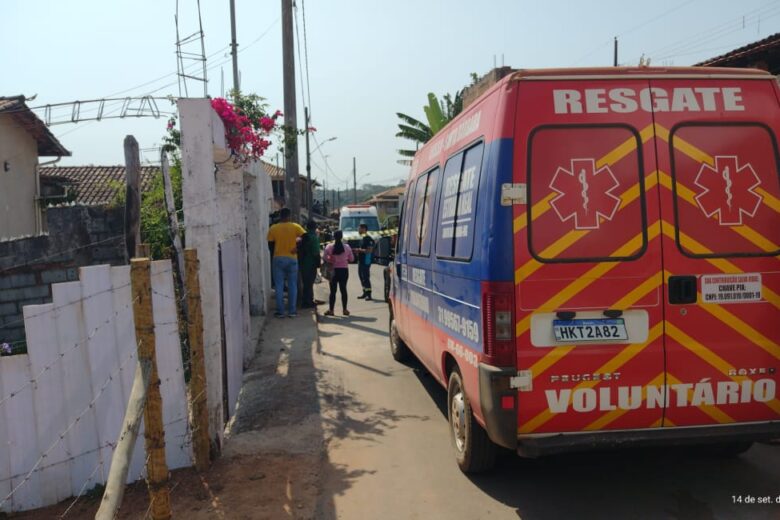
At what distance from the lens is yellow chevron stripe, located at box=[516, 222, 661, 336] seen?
3453 mm

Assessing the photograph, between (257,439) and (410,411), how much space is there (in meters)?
1.57

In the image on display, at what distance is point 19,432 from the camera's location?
3801 millimetres

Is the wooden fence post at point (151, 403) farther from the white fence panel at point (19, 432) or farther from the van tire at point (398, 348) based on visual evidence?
the van tire at point (398, 348)

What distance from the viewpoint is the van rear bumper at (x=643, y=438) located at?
136 inches

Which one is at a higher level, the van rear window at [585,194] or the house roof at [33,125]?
the house roof at [33,125]

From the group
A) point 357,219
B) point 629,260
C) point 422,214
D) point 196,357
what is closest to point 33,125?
point 357,219

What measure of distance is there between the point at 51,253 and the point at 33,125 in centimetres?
1484

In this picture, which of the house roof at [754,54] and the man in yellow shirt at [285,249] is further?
the man in yellow shirt at [285,249]

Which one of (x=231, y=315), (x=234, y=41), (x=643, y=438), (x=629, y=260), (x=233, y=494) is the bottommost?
(x=233, y=494)

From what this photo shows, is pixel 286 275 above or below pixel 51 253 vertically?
below

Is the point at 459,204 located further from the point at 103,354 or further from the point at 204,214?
the point at 103,354

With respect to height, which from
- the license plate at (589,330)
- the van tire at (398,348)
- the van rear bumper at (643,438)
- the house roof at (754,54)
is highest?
the house roof at (754,54)

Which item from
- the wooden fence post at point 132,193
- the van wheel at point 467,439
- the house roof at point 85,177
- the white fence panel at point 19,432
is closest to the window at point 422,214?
the van wheel at point 467,439

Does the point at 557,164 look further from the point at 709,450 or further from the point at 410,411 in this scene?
the point at 410,411
